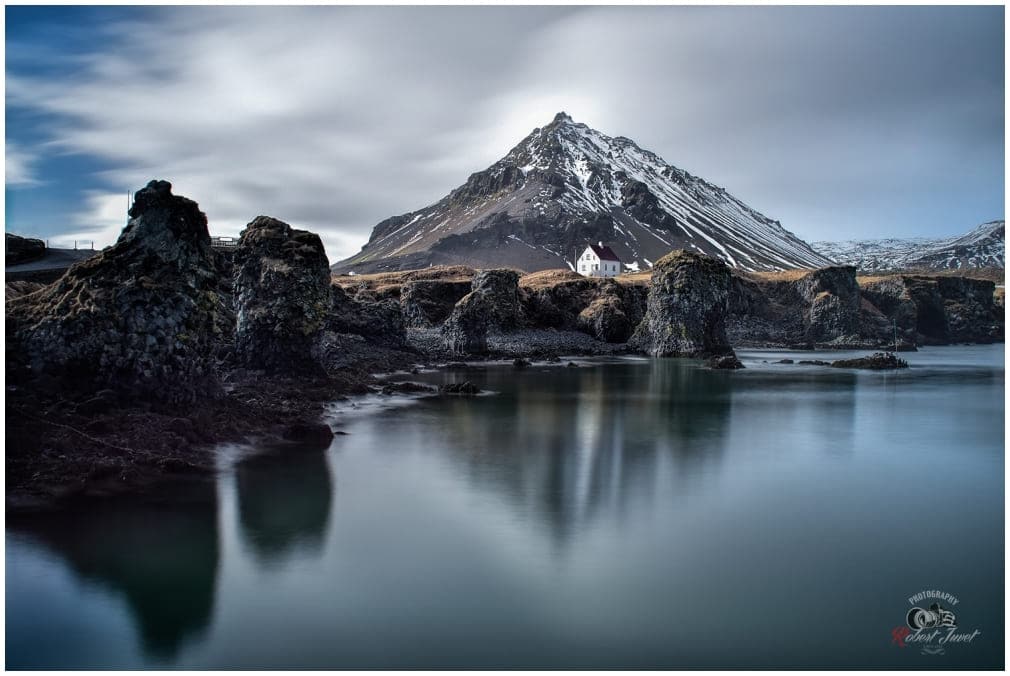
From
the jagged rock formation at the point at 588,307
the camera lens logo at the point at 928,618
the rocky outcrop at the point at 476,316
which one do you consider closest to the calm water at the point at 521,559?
the camera lens logo at the point at 928,618

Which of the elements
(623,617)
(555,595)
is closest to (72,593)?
(555,595)

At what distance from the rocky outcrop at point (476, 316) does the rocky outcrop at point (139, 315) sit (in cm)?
3470

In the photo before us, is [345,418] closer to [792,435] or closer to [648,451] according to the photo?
[648,451]

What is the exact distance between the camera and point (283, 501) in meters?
14.9

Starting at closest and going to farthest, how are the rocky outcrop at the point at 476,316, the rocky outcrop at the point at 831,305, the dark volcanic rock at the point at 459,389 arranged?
the dark volcanic rock at the point at 459,389 → the rocky outcrop at the point at 476,316 → the rocky outcrop at the point at 831,305

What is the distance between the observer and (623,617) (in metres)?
9.77

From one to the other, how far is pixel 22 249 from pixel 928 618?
40285 mm

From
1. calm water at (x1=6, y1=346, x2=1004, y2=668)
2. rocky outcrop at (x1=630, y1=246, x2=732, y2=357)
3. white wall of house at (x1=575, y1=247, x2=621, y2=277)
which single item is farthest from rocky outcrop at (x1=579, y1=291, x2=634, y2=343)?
white wall of house at (x1=575, y1=247, x2=621, y2=277)

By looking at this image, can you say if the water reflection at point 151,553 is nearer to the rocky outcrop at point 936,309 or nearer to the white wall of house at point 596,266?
the rocky outcrop at point 936,309

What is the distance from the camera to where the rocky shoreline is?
619 inches

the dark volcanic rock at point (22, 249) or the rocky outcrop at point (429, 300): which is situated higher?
the dark volcanic rock at point (22, 249)

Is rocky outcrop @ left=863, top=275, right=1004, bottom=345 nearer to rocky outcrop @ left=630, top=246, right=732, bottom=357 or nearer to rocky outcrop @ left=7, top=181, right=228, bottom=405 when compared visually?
rocky outcrop @ left=630, top=246, right=732, bottom=357

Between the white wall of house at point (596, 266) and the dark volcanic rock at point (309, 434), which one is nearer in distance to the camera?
the dark volcanic rock at point (309, 434)

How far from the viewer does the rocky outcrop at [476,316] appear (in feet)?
182
